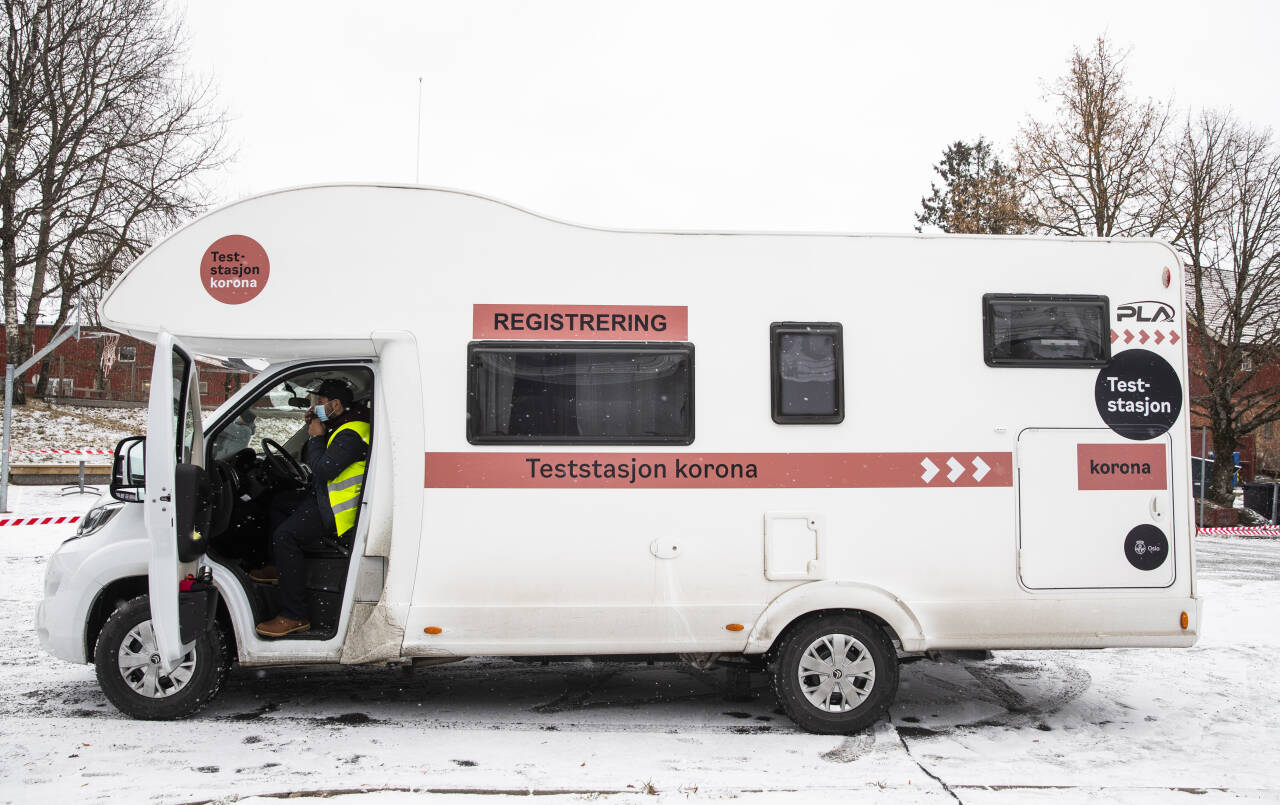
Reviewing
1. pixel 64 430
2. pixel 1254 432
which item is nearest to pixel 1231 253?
pixel 1254 432

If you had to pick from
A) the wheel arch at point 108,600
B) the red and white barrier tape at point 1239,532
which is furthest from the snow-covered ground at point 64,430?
the red and white barrier tape at point 1239,532

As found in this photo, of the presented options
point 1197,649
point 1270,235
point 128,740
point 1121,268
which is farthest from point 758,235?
point 1270,235

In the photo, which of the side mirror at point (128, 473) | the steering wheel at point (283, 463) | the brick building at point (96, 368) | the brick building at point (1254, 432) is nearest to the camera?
the side mirror at point (128, 473)

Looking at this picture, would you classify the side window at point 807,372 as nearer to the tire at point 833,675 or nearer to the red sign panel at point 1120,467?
the tire at point 833,675

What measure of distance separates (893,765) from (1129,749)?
4.88ft

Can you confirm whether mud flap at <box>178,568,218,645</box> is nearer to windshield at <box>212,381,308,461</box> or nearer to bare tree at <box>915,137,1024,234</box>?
windshield at <box>212,381,308,461</box>

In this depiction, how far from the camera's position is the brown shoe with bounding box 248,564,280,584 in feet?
18.7

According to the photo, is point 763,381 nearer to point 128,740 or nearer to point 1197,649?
point 128,740

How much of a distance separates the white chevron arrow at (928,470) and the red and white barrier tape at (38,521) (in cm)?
Result: 1207

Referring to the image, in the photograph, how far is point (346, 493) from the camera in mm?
5461

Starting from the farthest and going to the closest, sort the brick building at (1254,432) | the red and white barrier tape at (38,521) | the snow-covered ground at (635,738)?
the brick building at (1254,432), the red and white barrier tape at (38,521), the snow-covered ground at (635,738)

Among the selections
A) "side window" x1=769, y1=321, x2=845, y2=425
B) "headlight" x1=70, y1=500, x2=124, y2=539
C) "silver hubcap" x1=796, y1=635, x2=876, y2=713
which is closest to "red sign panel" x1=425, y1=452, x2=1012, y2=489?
"side window" x1=769, y1=321, x2=845, y2=425

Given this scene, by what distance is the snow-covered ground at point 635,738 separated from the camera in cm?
452

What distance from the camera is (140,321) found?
209 inches
